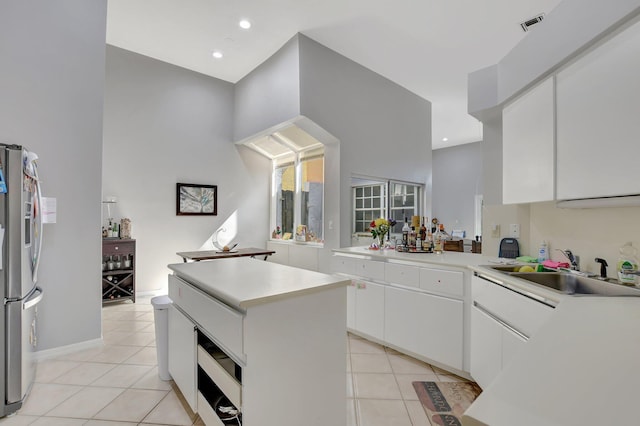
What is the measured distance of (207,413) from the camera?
1586mm

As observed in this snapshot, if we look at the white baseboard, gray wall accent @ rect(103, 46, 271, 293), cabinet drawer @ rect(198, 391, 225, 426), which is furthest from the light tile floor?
gray wall accent @ rect(103, 46, 271, 293)

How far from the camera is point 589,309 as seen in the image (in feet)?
3.66

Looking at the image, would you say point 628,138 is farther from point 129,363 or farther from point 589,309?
point 129,363

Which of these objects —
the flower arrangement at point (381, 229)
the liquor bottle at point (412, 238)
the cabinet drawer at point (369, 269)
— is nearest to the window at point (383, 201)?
the flower arrangement at point (381, 229)

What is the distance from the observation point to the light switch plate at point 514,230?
2641 millimetres

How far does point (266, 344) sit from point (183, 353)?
842mm

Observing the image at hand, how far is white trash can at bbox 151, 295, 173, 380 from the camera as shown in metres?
2.20

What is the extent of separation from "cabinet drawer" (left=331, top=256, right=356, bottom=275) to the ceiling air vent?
337 cm

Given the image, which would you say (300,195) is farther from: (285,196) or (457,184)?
(457,184)

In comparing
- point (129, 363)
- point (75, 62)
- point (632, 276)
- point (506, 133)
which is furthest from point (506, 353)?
point (75, 62)

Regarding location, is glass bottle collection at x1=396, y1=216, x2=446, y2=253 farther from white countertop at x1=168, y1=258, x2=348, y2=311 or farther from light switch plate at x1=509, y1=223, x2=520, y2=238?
white countertop at x1=168, y1=258, x2=348, y2=311

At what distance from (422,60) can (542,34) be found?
2888 mm

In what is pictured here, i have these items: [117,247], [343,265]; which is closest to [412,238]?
[343,265]

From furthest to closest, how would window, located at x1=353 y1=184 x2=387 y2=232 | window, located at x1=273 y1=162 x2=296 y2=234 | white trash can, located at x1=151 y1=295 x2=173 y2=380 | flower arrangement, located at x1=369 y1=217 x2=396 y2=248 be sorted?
window, located at x1=273 y1=162 x2=296 y2=234
window, located at x1=353 y1=184 x2=387 y2=232
flower arrangement, located at x1=369 y1=217 x2=396 y2=248
white trash can, located at x1=151 y1=295 x2=173 y2=380
